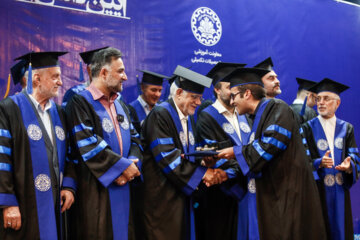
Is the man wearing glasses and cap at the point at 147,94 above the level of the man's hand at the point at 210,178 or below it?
above

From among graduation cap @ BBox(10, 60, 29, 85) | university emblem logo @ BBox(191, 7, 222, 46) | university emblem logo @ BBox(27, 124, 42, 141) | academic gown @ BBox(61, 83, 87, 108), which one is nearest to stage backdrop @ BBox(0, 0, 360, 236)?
university emblem logo @ BBox(191, 7, 222, 46)

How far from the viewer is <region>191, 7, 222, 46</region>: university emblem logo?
612 cm

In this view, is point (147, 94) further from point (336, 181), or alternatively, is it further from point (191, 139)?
point (336, 181)

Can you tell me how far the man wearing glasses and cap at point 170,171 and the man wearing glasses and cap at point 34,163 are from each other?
0.90 meters

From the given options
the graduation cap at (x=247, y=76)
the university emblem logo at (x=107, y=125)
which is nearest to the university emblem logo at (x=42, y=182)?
the university emblem logo at (x=107, y=125)

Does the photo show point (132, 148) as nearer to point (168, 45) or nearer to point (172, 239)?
point (172, 239)

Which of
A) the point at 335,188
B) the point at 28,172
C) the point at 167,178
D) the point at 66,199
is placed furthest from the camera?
the point at 335,188

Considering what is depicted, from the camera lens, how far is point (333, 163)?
490 cm

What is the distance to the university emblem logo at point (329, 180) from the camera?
4977 mm

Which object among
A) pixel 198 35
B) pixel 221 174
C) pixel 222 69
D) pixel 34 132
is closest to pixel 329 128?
pixel 222 69

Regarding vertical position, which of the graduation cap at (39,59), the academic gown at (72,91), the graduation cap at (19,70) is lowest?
the academic gown at (72,91)

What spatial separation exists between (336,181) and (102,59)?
3297 mm

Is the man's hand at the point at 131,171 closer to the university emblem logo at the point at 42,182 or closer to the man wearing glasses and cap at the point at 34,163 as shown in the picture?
the man wearing glasses and cap at the point at 34,163

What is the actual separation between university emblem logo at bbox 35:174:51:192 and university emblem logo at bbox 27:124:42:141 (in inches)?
A: 12.1
